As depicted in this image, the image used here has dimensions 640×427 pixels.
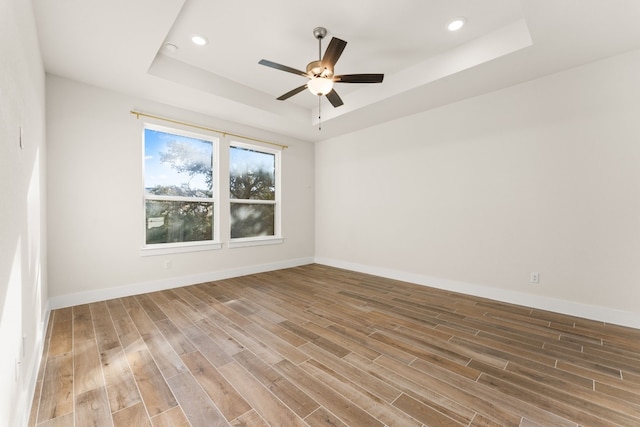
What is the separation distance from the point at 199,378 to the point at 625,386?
2.82m

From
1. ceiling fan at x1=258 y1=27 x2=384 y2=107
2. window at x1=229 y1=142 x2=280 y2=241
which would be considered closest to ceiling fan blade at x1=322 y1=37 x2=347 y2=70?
ceiling fan at x1=258 y1=27 x2=384 y2=107

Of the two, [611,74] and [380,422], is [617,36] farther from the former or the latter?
[380,422]

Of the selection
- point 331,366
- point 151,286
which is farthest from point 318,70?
point 151,286

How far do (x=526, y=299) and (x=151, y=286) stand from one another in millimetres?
4862

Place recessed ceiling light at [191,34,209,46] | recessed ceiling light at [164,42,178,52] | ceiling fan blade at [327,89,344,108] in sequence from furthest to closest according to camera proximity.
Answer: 1. ceiling fan blade at [327,89,344,108]
2. recessed ceiling light at [164,42,178,52]
3. recessed ceiling light at [191,34,209,46]

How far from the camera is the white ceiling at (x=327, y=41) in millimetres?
2248

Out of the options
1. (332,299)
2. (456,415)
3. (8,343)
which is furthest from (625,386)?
(8,343)

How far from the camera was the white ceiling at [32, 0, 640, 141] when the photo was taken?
225 centimetres

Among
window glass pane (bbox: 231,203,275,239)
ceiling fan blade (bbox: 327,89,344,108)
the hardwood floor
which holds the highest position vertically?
ceiling fan blade (bbox: 327,89,344,108)

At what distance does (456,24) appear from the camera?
2633 mm

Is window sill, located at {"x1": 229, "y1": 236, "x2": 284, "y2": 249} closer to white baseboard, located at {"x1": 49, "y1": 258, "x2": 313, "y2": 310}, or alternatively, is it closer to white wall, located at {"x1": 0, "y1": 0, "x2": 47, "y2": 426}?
white baseboard, located at {"x1": 49, "y1": 258, "x2": 313, "y2": 310}

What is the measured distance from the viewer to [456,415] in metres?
1.51

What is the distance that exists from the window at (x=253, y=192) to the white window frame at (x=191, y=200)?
28cm

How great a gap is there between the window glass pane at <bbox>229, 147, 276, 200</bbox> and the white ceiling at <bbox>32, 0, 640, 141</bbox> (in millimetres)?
1138
